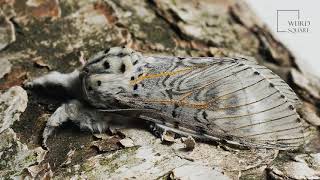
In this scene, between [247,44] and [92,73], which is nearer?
[92,73]

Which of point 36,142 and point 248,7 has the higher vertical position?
point 248,7

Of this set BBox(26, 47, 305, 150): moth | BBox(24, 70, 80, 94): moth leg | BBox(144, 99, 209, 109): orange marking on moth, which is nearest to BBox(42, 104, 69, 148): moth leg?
BBox(26, 47, 305, 150): moth

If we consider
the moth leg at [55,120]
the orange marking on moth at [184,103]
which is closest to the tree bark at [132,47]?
the moth leg at [55,120]

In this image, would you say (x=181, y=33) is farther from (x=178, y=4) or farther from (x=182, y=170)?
(x=182, y=170)

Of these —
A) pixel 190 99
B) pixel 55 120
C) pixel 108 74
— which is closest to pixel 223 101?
pixel 190 99

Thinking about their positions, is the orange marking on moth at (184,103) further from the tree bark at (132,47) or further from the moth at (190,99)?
the tree bark at (132,47)

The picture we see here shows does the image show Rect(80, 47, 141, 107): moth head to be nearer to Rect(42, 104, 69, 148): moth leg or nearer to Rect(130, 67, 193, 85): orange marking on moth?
Rect(130, 67, 193, 85): orange marking on moth

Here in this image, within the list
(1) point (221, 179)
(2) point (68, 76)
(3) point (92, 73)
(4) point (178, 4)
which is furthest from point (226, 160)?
(4) point (178, 4)
